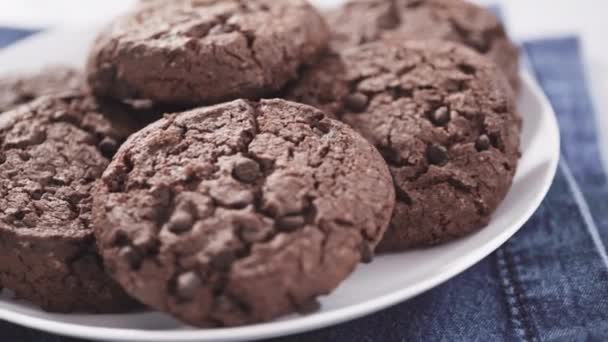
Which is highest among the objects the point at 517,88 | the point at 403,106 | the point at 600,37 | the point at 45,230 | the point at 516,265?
the point at 45,230

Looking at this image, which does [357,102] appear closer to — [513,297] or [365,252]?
[365,252]

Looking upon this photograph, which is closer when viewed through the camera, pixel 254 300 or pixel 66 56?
pixel 254 300

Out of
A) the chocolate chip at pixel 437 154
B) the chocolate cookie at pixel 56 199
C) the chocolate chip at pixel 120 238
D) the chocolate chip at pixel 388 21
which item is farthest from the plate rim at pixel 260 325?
the chocolate chip at pixel 388 21

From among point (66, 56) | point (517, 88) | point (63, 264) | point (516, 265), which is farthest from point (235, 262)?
point (66, 56)

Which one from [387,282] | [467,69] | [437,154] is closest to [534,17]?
[467,69]

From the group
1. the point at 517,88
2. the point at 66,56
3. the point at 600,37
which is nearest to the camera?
→ the point at 517,88

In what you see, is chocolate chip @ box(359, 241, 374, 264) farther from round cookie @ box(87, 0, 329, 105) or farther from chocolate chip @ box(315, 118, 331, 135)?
round cookie @ box(87, 0, 329, 105)

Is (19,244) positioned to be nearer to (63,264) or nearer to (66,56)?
Answer: (63,264)
